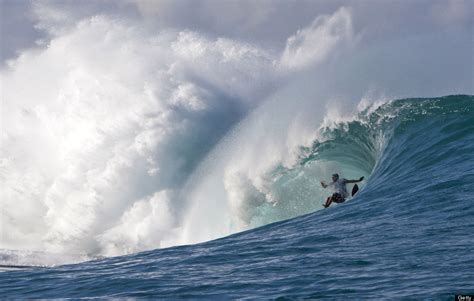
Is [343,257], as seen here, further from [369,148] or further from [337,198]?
[369,148]

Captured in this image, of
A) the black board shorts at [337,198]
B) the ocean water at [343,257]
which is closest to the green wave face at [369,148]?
the ocean water at [343,257]

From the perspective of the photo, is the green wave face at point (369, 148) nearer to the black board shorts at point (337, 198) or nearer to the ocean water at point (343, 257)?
the ocean water at point (343, 257)

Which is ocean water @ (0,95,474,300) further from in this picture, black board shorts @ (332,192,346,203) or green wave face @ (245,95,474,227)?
black board shorts @ (332,192,346,203)

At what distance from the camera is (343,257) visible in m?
8.77

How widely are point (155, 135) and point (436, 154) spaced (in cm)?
1208

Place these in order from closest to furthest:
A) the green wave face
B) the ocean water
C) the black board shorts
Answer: the ocean water, the green wave face, the black board shorts

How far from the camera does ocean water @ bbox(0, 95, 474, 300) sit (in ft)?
24.1

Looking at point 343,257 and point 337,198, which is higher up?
point 337,198

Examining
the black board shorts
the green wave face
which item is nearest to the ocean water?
the green wave face

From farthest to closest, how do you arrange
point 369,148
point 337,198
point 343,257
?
point 369,148
point 337,198
point 343,257

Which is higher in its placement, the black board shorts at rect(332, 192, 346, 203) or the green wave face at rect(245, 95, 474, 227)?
the green wave face at rect(245, 95, 474, 227)

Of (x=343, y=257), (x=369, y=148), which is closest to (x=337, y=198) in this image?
(x=369, y=148)

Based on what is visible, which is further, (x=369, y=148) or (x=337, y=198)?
(x=369, y=148)

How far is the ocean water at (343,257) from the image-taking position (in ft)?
24.1
